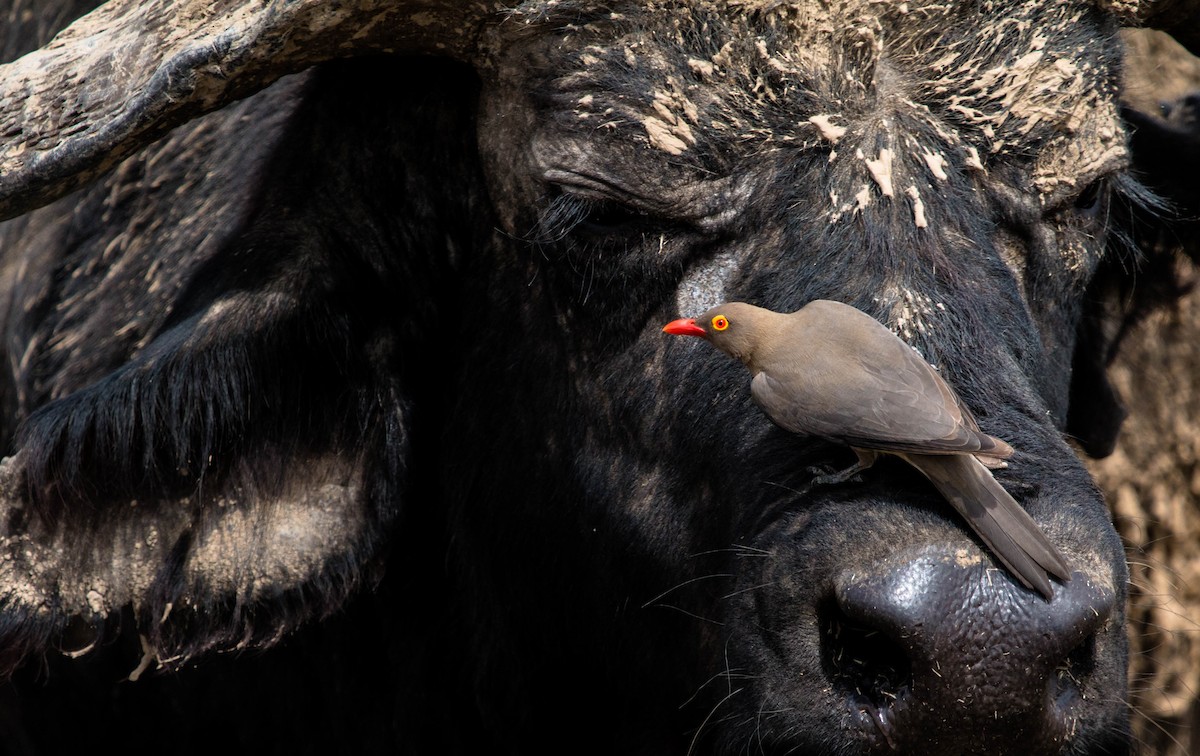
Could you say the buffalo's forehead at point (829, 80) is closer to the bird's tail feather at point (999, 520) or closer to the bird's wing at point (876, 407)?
the bird's wing at point (876, 407)

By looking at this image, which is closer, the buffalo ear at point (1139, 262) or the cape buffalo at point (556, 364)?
the cape buffalo at point (556, 364)

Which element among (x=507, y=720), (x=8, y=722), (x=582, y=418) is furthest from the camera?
(x=8, y=722)

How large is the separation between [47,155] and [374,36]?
689 millimetres

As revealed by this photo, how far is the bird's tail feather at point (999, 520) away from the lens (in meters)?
2.27

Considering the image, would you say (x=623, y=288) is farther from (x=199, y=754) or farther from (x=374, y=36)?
(x=199, y=754)

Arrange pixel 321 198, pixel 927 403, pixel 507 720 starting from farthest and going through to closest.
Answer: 1. pixel 507 720
2. pixel 321 198
3. pixel 927 403

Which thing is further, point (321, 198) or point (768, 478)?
point (321, 198)

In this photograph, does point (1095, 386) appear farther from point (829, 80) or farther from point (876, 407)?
point (876, 407)

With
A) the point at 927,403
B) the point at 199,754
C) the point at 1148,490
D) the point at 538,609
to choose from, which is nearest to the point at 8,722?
the point at 199,754

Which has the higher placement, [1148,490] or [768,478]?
[768,478]

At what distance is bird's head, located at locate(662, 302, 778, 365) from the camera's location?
8.26ft

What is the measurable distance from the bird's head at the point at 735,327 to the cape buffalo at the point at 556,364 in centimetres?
18

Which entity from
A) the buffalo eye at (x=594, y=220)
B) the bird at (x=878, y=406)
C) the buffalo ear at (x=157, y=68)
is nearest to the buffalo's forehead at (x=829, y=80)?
the buffalo eye at (x=594, y=220)

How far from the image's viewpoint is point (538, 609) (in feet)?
11.5
